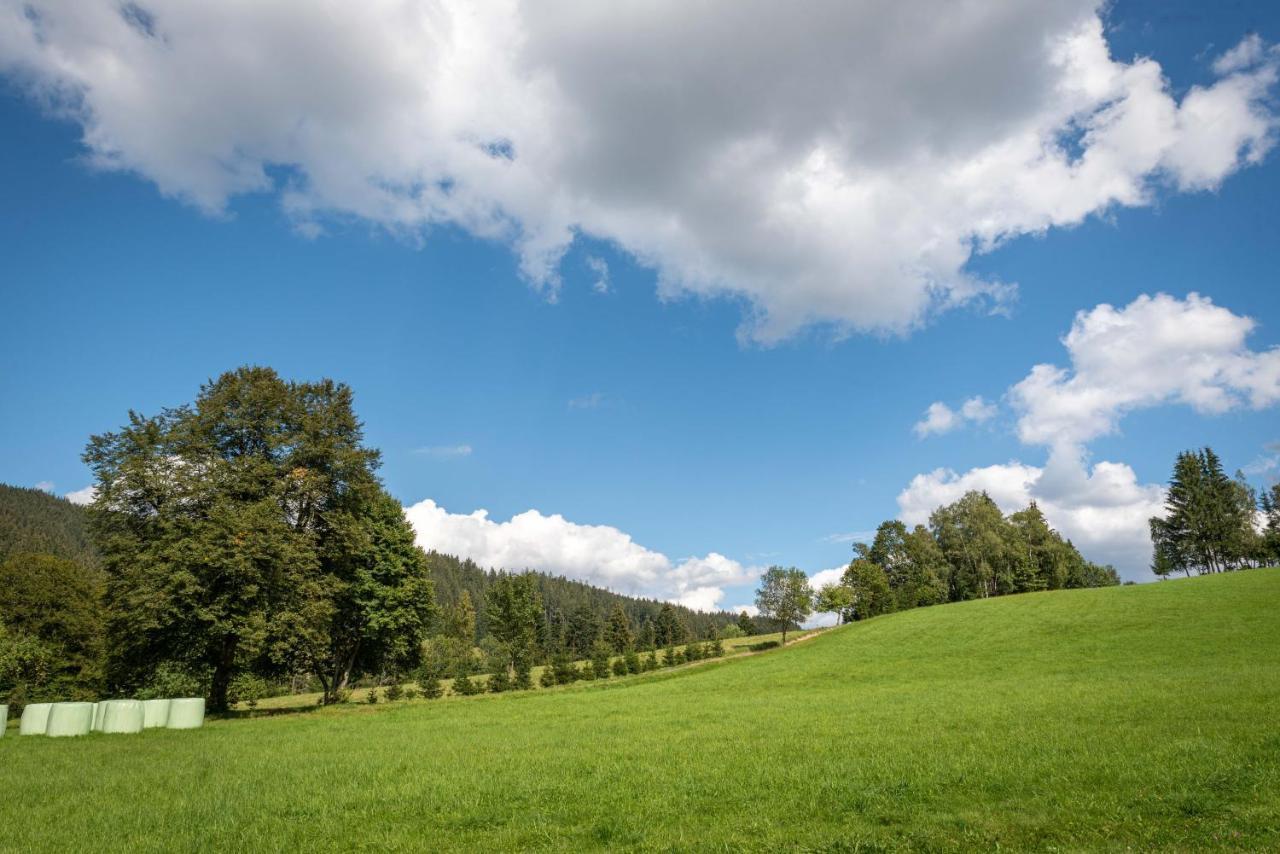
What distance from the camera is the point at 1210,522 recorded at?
108375 mm

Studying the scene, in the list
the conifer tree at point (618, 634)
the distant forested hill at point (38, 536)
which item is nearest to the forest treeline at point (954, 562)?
the conifer tree at point (618, 634)

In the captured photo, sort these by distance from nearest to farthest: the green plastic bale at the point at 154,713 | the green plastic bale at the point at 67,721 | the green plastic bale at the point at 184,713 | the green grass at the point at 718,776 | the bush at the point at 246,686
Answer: the green grass at the point at 718,776, the green plastic bale at the point at 67,721, the green plastic bale at the point at 154,713, the green plastic bale at the point at 184,713, the bush at the point at 246,686

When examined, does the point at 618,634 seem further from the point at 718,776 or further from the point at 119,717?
the point at 718,776

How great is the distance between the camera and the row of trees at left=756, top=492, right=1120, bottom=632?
96938 millimetres

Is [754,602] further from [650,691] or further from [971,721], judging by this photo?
[971,721]

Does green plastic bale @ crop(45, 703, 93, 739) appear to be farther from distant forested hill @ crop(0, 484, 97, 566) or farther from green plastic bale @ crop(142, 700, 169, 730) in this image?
distant forested hill @ crop(0, 484, 97, 566)

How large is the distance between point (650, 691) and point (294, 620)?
22.9 metres

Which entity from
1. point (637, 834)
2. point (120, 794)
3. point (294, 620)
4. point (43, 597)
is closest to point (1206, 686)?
point (637, 834)

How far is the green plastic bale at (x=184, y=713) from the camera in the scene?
28.9 meters

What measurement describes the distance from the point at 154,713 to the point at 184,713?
3.63ft

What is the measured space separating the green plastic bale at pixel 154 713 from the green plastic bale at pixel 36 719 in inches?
125

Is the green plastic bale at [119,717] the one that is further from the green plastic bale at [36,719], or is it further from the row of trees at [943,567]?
the row of trees at [943,567]

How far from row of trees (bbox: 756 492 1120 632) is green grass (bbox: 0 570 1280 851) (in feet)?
224

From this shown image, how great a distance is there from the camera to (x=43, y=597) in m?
63.9
